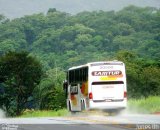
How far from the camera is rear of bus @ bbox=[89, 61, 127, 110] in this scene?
111 feet

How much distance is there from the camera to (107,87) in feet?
Result: 111

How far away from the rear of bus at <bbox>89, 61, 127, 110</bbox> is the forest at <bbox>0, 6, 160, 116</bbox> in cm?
2648

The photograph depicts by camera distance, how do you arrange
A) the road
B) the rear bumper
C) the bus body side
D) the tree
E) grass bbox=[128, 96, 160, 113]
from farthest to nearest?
1. the tree
2. grass bbox=[128, 96, 160, 113]
3. the bus body side
4. the rear bumper
5. the road

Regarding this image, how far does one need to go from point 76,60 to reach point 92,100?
296 ft

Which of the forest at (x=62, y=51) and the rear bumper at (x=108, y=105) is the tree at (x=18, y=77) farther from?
the rear bumper at (x=108, y=105)

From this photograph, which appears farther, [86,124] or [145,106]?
[145,106]

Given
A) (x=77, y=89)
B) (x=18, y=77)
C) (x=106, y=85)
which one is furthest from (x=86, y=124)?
(x=18, y=77)

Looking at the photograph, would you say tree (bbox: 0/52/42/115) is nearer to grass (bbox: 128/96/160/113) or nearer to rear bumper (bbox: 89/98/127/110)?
grass (bbox: 128/96/160/113)

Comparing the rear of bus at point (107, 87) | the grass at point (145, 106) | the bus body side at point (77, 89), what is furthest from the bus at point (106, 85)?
the grass at point (145, 106)

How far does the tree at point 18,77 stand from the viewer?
8406 centimetres

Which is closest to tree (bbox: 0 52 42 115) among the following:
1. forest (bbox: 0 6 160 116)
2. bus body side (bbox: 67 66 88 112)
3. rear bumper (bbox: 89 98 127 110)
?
forest (bbox: 0 6 160 116)

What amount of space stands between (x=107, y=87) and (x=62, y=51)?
10634cm

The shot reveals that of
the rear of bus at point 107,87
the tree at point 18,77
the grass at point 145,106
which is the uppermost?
the tree at point 18,77

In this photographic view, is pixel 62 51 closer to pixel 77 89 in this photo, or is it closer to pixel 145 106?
pixel 145 106
